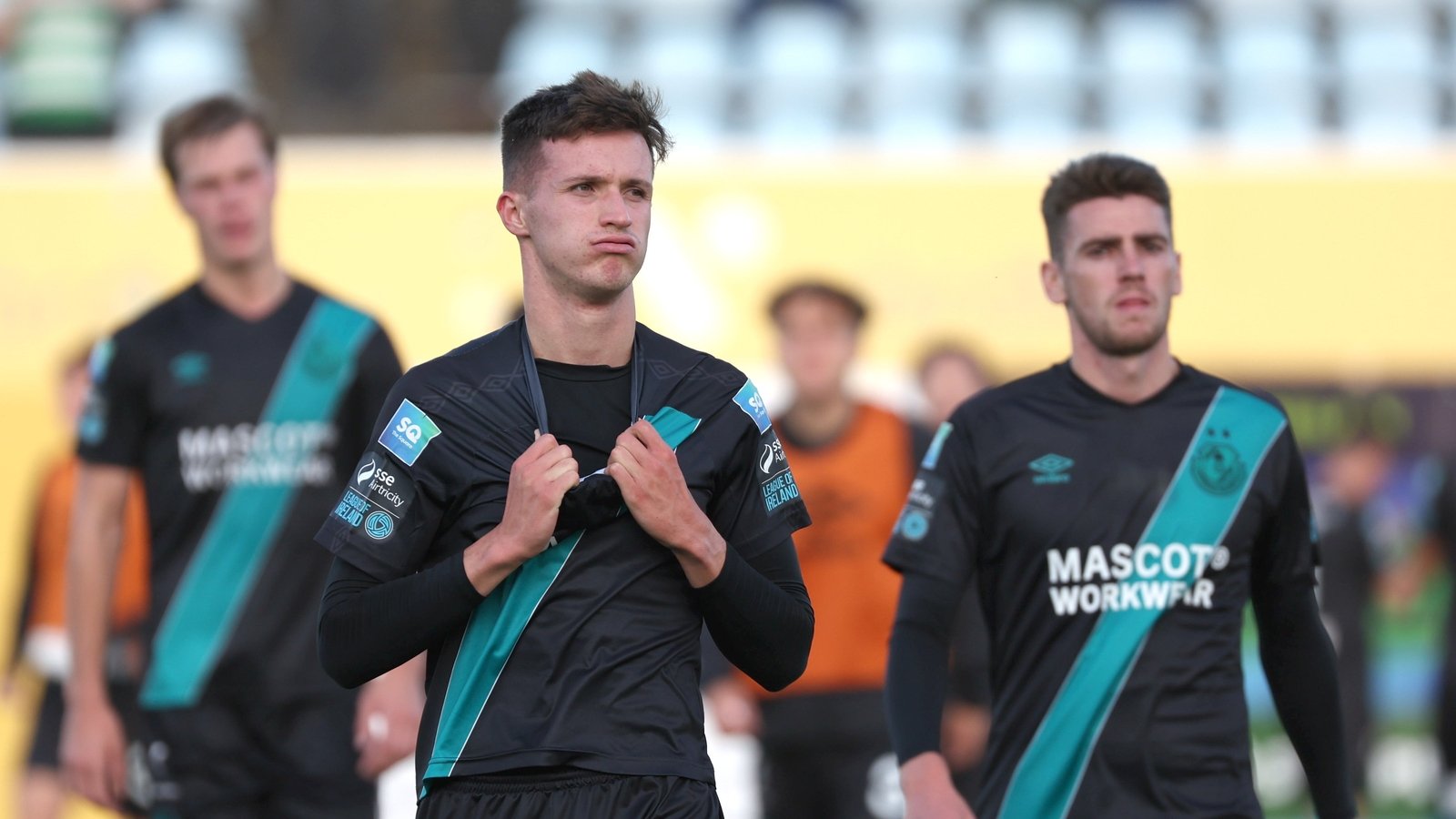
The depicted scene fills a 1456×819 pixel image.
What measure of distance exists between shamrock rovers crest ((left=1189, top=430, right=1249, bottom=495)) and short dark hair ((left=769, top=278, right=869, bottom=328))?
10.9 feet

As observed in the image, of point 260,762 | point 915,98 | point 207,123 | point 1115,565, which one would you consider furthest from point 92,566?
point 915,98

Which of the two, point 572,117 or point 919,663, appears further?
point 919,663

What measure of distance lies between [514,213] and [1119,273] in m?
1.61

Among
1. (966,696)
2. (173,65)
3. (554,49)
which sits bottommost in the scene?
(966,696)

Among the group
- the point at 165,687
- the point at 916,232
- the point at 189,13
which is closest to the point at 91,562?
the point at 165,687

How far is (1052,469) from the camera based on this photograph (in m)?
4.81

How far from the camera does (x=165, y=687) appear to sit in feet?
19.4

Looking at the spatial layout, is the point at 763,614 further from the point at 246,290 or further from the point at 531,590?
the point at 246,290

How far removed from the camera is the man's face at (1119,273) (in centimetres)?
484

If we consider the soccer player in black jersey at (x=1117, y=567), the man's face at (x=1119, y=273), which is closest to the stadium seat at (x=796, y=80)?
the man's face at (x=1119, y=273)

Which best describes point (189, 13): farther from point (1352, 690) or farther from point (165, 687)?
point (165, 687)

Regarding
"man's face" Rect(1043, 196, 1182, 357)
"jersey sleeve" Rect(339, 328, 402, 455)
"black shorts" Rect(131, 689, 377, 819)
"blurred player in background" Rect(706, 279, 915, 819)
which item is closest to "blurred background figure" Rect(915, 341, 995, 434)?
"blurred player in background" Rect(706, 279, 915, 819)

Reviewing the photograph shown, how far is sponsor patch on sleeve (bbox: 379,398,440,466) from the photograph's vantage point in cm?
382

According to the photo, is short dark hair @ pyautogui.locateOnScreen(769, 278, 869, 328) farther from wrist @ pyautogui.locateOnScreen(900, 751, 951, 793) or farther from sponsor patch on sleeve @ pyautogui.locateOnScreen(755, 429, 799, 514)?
sponsor patch on sleeve @ pyautogui.locateOnScreen(755, 429, 799, 514)
